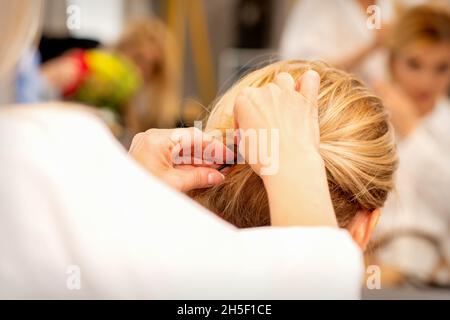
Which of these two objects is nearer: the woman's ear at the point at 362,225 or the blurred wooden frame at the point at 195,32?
the woman's ear at the point at 362,225

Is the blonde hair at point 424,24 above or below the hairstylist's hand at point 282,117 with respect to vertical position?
above

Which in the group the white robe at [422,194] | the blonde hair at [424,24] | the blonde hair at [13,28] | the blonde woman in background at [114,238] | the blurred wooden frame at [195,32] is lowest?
the white robe at [422,194]

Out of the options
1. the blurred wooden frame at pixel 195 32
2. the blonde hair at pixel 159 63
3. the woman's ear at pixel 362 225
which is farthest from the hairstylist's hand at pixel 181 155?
the blurred wooden frame at pixel 195 32

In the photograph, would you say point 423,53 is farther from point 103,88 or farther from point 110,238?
point 110,238

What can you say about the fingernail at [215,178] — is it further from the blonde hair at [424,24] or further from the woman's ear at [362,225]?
the blonde hair at [424,24]

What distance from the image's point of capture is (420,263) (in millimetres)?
1064

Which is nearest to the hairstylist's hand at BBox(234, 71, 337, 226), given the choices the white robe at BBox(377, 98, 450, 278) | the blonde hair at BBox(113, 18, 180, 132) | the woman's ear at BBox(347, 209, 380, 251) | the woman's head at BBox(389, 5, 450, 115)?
the woman's ear at BBox(347, 209, 380, 251)

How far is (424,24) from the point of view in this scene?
1301 millimetres

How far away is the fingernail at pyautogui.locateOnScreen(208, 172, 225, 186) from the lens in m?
0.50

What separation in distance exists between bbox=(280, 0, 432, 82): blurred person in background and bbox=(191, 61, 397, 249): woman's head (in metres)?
0.85

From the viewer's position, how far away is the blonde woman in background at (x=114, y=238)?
321 mm

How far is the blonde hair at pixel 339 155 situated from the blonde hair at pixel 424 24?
0.80 meters

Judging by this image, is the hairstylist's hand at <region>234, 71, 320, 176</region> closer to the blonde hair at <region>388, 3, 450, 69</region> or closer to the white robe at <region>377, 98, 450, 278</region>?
the white robe at <region>377, 98, 450, 278</region>
